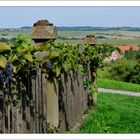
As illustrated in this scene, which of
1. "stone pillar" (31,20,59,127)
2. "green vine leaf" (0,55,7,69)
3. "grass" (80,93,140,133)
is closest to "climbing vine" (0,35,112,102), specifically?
"green vine leaf" (0,55,7,69)

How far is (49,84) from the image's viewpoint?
5.30m

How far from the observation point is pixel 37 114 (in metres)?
4.71

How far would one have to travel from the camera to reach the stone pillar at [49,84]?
5198 mm

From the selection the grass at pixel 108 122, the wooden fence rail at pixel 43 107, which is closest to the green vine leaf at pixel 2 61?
the wooden fence rail at pixel 43 107

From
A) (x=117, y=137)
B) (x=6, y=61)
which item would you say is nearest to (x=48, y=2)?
(x=6, y=61)

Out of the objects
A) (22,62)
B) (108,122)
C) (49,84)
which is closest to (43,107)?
(49,84)

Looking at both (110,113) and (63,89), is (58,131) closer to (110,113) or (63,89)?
(63,89)

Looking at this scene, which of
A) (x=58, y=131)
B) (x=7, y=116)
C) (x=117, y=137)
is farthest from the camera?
(x=58, y=131)

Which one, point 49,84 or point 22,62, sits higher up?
point 22,62

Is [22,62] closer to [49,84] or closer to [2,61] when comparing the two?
[2,61]

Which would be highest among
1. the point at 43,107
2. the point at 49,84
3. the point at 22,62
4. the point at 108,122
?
the point at 22,62

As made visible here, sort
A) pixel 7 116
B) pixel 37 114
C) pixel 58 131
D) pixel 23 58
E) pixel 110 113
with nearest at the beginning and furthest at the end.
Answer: pixel 7 116, pixel 23 58, pixel 37 114, pixel 58 131, pixel 110 113

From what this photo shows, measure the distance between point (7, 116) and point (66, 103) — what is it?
2449 mm

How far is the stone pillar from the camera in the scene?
5198mm
